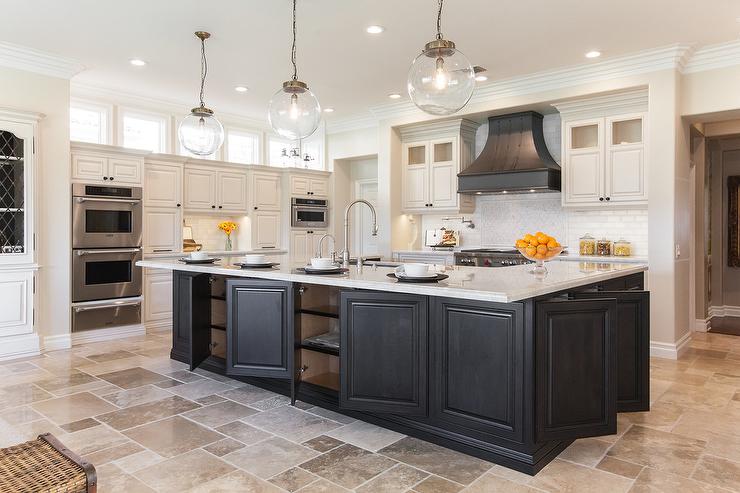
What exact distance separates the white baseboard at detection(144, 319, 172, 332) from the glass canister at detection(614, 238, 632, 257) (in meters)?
5.47

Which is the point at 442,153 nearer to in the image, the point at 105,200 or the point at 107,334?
the point at 105,200

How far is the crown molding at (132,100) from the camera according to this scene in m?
6.38

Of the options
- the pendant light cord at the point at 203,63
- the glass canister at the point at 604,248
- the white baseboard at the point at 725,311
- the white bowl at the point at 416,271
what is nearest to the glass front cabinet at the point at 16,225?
the pendant light cord at the point at 203,63

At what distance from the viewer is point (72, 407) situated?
3.67 metres

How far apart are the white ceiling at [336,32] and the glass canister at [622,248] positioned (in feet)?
6.92

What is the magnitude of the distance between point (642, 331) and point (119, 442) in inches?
127

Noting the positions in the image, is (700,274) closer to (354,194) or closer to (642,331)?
(642,331)

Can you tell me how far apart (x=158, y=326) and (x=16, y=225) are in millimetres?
2036

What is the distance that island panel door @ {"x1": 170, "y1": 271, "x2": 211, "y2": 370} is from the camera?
14.6 ft

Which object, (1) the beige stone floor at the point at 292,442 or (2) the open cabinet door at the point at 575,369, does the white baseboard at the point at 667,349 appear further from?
(2) the open cabinet door at the point at 575,369

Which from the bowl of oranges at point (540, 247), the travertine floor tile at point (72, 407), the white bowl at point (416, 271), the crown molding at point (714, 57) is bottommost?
the travertine floor tile at point (72, 407)

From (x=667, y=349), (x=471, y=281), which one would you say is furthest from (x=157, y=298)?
(x=667, y=349)

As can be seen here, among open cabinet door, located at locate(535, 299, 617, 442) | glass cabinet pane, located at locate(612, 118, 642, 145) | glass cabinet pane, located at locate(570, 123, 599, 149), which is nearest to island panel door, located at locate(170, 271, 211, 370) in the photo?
open cabinet door, located at locate(535, 299, 617, 442)

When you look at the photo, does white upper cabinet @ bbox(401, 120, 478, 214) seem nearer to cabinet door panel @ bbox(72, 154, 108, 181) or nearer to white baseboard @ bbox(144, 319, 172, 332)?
white baseboard @ bbox(144, 319, 172, 332)
